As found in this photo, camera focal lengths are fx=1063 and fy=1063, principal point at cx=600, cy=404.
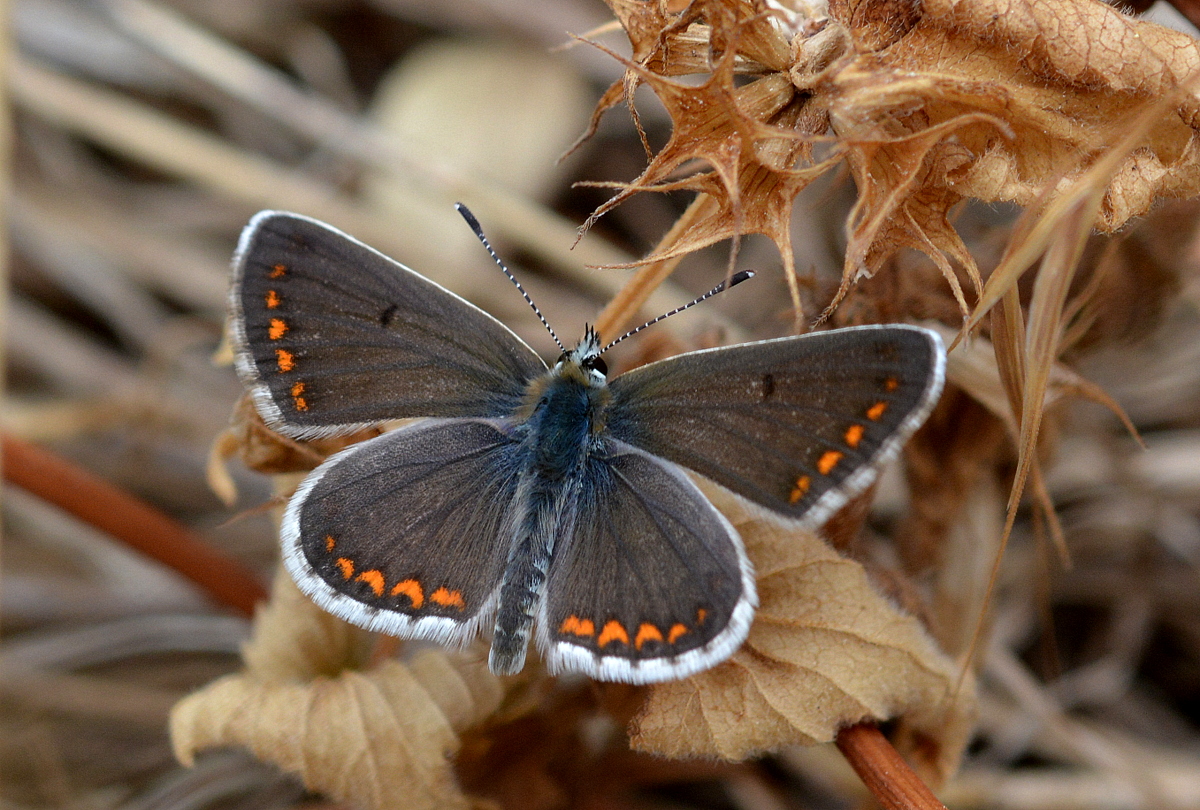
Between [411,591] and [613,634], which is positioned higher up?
[613,634]

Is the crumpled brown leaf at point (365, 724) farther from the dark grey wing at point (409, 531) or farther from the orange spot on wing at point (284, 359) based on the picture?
the orange spot on wing at point (284, 359)

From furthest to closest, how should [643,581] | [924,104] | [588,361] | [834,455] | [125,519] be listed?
1. [125,519]
2. [588,361]
3. [643,581]
4. [834,455]
5. [924,104]

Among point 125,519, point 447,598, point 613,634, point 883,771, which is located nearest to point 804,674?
point 883,771

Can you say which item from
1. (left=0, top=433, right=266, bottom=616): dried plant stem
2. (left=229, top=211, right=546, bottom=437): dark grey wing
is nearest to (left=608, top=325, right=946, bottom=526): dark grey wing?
(left=229, top=211, right=546, bottom=437): dark grey wing

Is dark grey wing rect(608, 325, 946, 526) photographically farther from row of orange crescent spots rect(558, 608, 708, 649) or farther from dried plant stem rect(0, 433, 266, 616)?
dried plant stem rect(0, 433, 266, 616)

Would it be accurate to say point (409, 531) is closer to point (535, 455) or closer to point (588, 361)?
point (535, 455)

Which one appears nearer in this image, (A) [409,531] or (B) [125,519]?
(A) [409,531]

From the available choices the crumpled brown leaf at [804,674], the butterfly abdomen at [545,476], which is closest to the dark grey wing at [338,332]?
the butterfly abdomen at [545,476]
